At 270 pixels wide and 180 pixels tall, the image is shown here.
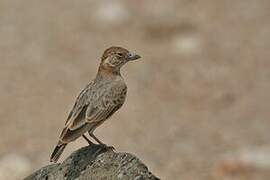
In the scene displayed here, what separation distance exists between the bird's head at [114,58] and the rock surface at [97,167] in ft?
4.82

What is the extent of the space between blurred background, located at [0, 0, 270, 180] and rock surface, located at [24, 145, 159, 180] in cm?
970

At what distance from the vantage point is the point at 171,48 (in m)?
27.3

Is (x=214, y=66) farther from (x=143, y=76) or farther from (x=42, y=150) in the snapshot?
(x=42, y=150)

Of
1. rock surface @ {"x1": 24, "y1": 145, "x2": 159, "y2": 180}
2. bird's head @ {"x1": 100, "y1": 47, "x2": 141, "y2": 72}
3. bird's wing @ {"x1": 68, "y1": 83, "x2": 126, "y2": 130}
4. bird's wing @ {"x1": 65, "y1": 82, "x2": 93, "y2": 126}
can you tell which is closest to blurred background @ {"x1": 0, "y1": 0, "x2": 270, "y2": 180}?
bird's head @ {"x1": 100, "y1": 47, "x2": 141, "y2": 72}

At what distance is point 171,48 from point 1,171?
666cm

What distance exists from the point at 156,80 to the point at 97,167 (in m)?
14.1

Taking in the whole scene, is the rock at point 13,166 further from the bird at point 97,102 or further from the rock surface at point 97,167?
the rock surface at point 97,167

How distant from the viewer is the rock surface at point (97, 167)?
12109 mm

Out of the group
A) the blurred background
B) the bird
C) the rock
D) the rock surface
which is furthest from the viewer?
the blurred background

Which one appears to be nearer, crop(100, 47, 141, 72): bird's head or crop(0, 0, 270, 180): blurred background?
crop(100, 47, 141, 72): bird's head

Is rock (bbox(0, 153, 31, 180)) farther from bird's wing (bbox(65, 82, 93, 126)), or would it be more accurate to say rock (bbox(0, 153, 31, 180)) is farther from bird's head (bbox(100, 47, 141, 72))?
bird's wing (bbox(65, 82, 93, 126))

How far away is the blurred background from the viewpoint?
23500 millimetres

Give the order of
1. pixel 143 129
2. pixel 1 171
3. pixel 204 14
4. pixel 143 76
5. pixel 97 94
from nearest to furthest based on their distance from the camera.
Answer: pixel 97 94 → pixel 1 171 → pixel 143 129 → pixel 143 76 → pixel 204 14

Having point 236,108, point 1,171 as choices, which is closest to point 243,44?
point 236,108
